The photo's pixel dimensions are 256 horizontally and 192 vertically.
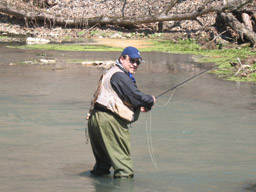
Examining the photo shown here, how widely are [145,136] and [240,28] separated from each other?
11.8 meters

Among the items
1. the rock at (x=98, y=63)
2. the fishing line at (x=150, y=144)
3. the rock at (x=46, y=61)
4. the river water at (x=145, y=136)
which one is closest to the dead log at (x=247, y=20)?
the rock at (x=98, y=63)

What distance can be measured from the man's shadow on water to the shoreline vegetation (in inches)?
300

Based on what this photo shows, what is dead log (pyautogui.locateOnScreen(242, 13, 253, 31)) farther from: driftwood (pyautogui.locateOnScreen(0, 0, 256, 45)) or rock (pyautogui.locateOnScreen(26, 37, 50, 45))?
rock (pyautogui.locateOnScreen(26, 37, 50, 45))

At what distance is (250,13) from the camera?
20.2 meters

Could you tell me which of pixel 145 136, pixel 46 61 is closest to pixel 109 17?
pixel 46 61

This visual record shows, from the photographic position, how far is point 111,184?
5.70m

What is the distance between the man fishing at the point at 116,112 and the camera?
5.62 m

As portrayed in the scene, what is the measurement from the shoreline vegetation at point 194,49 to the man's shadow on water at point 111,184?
762 centimetres

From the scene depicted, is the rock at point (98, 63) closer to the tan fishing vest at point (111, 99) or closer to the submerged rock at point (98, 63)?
the submerged rock at point (98, 63)

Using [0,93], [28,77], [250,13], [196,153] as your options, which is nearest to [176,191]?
[196,153]

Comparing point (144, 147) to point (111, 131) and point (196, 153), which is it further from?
point (111, 131)

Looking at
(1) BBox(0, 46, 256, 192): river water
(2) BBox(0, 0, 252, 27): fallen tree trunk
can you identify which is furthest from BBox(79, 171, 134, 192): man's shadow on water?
(2) BBox(0, 0, 252, 27): fallen tree trunk

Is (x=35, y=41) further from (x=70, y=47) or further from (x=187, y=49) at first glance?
(x=187, y=49)

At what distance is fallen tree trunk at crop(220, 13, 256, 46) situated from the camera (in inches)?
728
